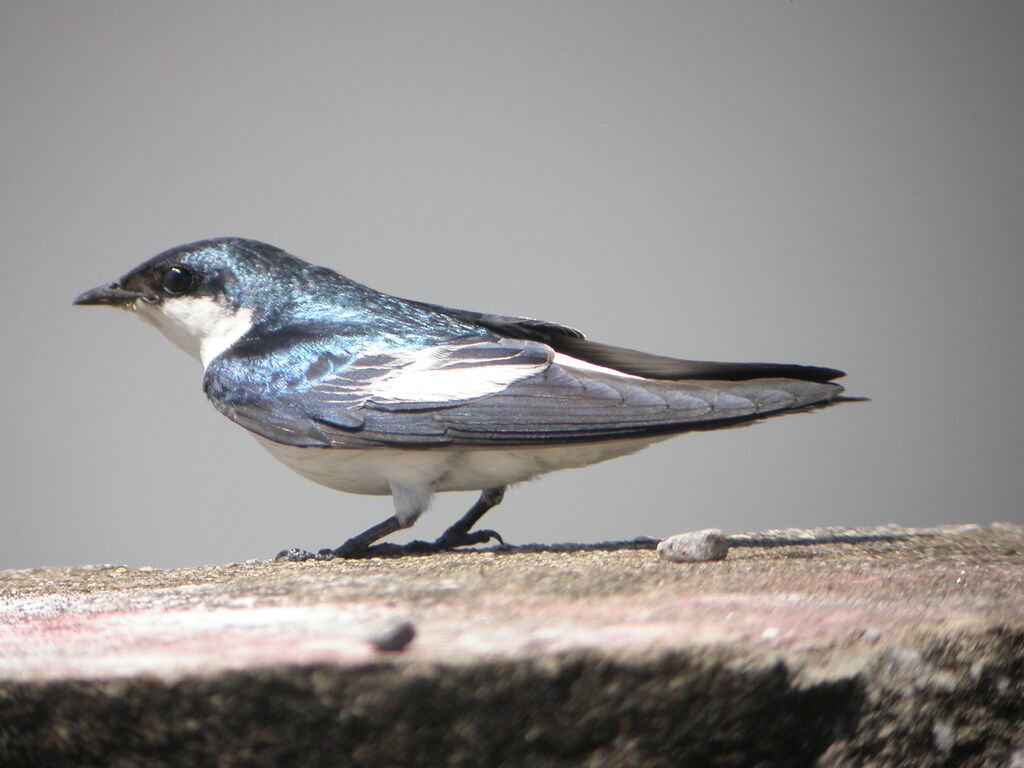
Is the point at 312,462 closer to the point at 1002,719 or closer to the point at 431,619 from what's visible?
the point at 431,619

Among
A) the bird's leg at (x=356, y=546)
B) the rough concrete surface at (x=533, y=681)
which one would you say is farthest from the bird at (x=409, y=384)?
the rough concrete surface at (x=533, y=681)

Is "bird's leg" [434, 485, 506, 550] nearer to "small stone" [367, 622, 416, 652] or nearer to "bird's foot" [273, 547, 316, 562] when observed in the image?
"bird's foot" [273, 547, 316, 562]

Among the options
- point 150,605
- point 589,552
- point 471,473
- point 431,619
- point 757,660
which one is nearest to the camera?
point 757,660

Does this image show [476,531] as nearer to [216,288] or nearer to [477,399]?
[477,399]

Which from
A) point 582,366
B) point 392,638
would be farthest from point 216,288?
point 392,638

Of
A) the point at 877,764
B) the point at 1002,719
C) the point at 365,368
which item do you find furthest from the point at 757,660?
the point at 365,368
